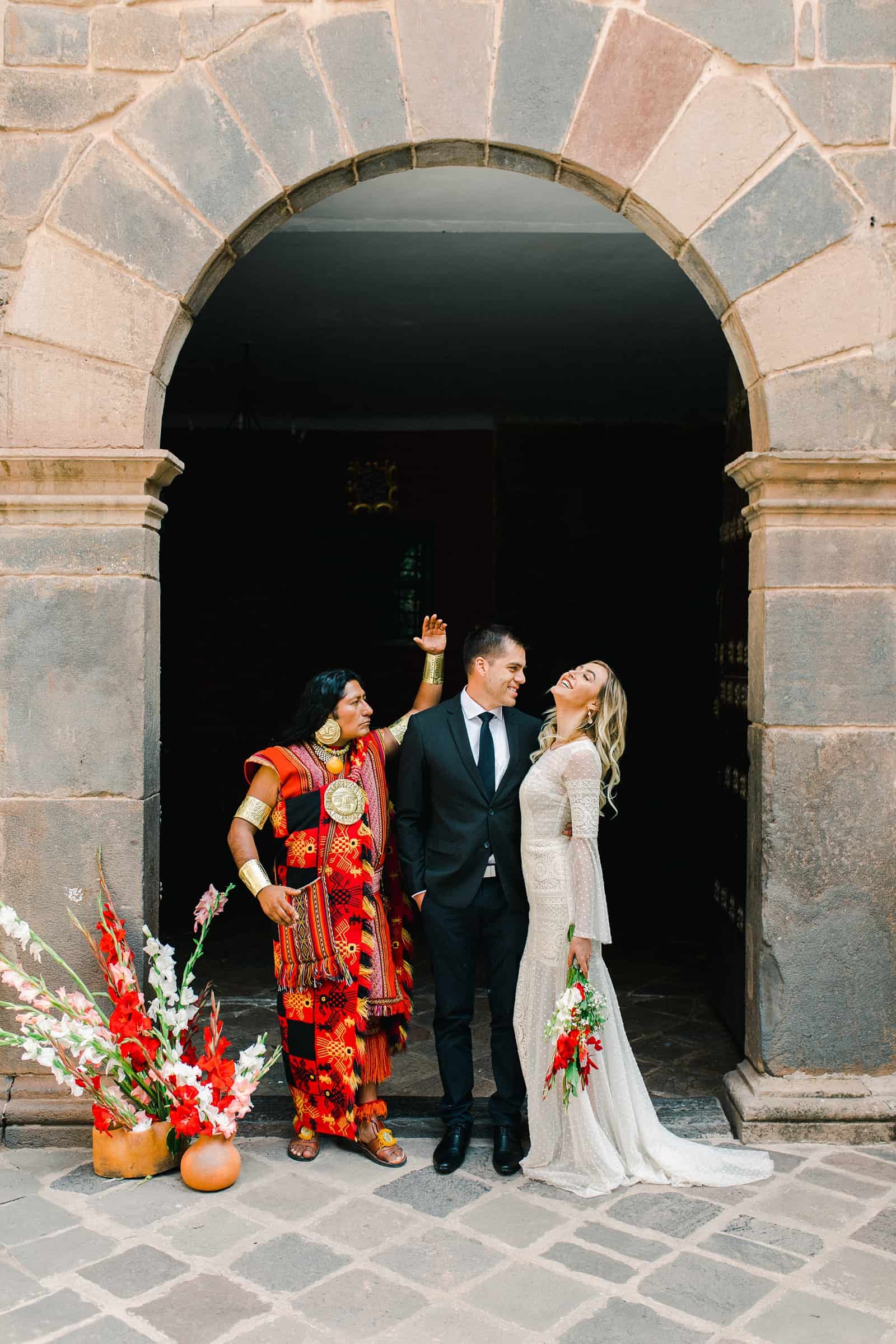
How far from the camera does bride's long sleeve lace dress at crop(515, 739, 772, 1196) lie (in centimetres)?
338

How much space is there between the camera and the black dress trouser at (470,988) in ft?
11.7

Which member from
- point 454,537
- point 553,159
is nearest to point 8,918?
point 553,159

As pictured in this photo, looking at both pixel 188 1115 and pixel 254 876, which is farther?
pixel 254 876

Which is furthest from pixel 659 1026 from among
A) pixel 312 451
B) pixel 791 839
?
pixel 312 451

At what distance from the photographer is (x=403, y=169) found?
3842 millimetres

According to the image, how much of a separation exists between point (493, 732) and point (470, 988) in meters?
→ 0.83

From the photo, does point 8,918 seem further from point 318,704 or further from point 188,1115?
point 318,704

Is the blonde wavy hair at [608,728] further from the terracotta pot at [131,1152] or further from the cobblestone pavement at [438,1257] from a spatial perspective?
the terracotta pot at [131,1152]

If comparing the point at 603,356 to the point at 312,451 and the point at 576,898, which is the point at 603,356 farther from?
the point at 576,898

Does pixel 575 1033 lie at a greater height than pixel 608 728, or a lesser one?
lesser

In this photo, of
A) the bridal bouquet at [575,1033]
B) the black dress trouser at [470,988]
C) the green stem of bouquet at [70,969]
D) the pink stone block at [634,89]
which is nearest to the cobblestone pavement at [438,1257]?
the black dress trouser at [470,988]

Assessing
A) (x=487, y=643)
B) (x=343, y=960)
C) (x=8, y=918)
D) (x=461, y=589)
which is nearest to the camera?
(x=8, y=918)

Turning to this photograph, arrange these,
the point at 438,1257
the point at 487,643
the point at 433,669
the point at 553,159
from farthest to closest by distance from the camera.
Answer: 1. the point at 433,669
2. the point at 553,159
3. the point at 487,643
4. the point at 438,1257

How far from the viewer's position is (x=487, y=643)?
363 centimetres
